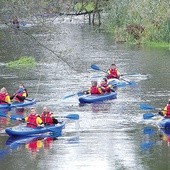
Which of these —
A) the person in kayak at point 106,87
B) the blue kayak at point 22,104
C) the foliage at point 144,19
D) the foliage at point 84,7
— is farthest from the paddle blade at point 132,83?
the foliage at point 84,7

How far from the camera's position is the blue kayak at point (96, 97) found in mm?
29984

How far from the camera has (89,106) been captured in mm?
29609

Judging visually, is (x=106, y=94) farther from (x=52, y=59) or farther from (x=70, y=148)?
(x=52, y=59)

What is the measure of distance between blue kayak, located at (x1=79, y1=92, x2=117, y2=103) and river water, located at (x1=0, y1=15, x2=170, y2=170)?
0.32 meters

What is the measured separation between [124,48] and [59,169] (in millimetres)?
27811

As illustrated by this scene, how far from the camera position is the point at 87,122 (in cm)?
2602

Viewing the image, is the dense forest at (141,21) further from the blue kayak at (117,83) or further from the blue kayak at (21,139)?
the blue kayak at (21,139)

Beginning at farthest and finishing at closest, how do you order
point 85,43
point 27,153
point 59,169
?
point 85,43 < point 27,153 < point 59,169

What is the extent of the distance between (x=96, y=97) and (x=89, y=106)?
103 centimetres

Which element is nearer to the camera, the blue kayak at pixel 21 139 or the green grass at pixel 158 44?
the blue kayak at pixel 21 139

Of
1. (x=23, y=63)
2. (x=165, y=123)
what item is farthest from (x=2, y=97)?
(x=23, y=63)

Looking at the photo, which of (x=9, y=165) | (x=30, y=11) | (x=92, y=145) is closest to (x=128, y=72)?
(x=92, y=145)

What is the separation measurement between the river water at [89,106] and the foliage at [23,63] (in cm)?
63

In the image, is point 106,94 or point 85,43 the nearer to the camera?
point 106,94
